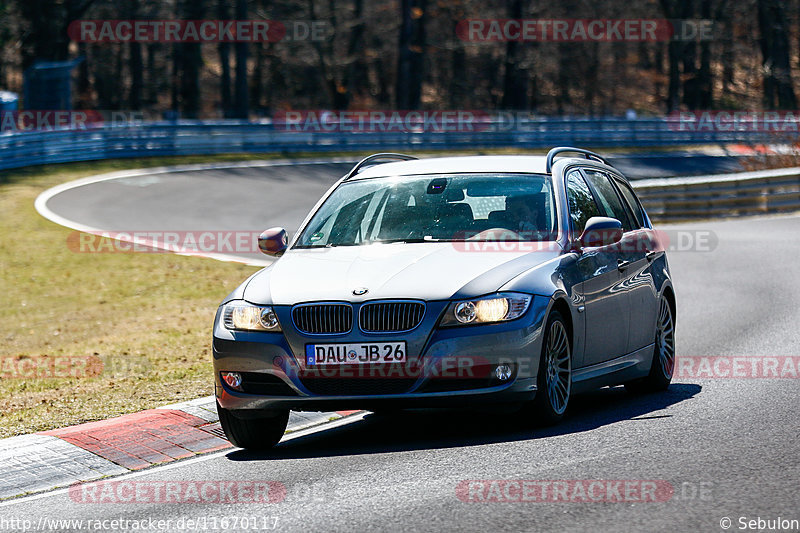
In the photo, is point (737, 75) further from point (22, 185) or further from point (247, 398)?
point (247, 398)

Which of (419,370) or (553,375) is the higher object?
(419,370)

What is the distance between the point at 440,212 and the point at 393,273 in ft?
3.63

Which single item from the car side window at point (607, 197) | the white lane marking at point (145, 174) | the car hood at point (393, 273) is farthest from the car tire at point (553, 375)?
the white lane marking at point (145, 174)

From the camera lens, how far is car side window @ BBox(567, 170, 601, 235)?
869 centimetres

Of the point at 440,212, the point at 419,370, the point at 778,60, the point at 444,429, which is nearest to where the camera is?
the point at 419,370

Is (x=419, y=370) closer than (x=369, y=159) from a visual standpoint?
Yes

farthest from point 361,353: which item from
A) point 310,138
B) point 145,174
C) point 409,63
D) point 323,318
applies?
point 409,63

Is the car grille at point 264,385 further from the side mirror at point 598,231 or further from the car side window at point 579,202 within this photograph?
the car side window at point 579,202

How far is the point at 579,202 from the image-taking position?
8.92 metres

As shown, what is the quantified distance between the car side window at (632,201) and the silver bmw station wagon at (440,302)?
2.44ft

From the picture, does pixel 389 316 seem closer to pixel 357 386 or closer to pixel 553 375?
pixel 357 386

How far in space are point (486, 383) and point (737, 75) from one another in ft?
258

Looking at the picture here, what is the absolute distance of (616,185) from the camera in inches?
395

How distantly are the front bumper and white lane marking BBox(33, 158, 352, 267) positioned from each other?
1075cm
